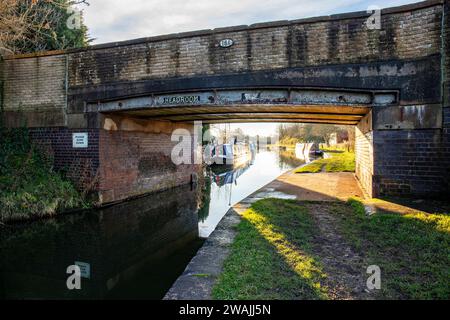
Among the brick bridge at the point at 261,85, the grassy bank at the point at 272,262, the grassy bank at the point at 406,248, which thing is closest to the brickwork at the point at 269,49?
the brick bridge at the point at 261,85

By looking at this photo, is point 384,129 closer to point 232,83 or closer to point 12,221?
point 232,83

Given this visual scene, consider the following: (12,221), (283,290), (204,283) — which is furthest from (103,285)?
(12,221)

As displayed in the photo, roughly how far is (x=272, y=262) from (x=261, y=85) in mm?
4861

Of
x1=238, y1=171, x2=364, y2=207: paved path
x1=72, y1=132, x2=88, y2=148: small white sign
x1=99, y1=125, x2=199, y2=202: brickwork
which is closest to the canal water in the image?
x1=99, y1=125, x2=199, y2=202: brickwork

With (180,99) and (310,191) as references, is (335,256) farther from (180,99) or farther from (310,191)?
(180,99)

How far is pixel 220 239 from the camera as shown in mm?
4852

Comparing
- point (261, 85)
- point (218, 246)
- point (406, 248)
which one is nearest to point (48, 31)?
point (261, 85)

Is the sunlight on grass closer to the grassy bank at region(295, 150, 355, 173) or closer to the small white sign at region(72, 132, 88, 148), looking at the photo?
the small white sign at region(72, 132, 88, 148)

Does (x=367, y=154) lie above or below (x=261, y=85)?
below

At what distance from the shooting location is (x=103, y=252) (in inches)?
243

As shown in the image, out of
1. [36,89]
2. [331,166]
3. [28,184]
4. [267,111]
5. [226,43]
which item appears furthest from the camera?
[331,166]

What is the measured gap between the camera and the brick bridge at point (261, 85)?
6.35 m

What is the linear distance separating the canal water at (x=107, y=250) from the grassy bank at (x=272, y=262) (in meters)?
1.54

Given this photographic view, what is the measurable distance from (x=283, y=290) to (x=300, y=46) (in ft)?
19.9
